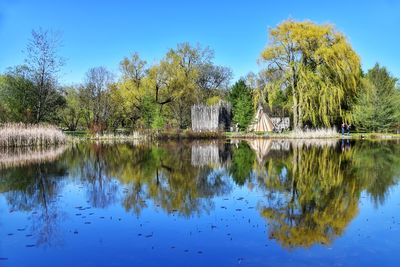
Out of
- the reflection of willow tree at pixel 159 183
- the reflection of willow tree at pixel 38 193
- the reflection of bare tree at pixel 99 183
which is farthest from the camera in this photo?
the reflection of bare tree at pixel 99 183

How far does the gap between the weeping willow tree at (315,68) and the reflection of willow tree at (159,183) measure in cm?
2158

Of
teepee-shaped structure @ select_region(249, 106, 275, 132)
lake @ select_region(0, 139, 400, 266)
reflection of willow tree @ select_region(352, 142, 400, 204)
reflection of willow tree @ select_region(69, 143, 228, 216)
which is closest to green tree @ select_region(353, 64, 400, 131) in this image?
teepee-shaped structure @ select_region(249, 106, 275, 132)

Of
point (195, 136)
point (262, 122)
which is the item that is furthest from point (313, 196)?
point (262, 122)

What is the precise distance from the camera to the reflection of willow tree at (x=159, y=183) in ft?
32.0

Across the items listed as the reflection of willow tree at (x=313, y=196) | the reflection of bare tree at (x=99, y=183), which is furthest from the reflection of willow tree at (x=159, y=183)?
the reflection of willow tree at (x=313, y=196)

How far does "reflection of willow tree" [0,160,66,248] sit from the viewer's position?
7.79 m

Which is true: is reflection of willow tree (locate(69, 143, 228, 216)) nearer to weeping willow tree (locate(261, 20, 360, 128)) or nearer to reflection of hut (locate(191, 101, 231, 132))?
weeping willow tree (locate(261, 20, 360, 128))

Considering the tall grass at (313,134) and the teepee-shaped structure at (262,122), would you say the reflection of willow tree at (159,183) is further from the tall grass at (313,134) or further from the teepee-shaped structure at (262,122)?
the teepee-shaped structure at (262,122)

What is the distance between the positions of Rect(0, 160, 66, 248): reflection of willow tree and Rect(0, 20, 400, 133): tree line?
67.0ft

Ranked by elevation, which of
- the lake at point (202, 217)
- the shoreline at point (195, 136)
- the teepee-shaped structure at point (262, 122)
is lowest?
the lake at point (202, 217)

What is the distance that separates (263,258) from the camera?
591 centimetres

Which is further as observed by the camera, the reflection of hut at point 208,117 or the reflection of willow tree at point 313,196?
the reflection of hut at point 208,117

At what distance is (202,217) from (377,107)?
121ft

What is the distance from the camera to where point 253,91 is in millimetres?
44094
